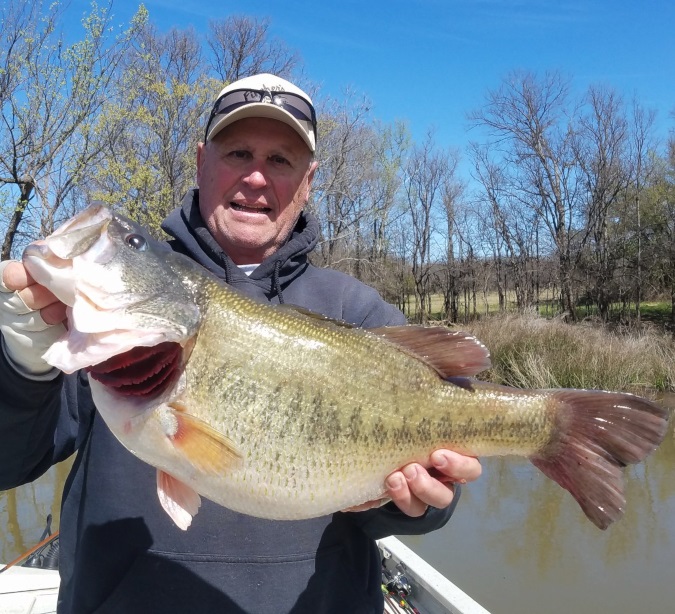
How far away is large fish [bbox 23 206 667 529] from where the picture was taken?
1.87 meters

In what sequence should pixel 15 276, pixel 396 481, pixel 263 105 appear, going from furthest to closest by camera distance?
pixel 263 105, pixel 396 481, pixel 15 276

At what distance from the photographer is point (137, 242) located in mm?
2012

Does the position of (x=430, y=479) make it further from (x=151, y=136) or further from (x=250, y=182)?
(x=151, y=136)

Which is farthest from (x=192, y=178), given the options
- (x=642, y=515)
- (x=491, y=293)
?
(x=491, y=293)

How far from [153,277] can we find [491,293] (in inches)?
1656

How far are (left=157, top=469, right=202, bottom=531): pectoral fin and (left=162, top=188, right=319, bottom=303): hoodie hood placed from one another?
98cm

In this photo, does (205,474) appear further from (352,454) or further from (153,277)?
(153,277)

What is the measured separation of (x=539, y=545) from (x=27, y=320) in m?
7.68

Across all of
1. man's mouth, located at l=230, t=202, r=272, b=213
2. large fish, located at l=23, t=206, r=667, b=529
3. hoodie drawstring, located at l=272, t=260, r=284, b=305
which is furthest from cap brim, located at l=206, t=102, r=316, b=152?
large fish, located at l=23, t=206, r=667, b=529

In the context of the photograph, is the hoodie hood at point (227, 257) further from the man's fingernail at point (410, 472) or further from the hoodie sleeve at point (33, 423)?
the man's fingernail at point (410, 472)

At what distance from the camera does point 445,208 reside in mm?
38781

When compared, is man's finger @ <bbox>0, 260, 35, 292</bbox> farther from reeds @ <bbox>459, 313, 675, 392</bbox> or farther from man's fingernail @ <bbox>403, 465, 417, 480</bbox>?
reeds @ <bbox>459, 313, 675, 392</bbox>

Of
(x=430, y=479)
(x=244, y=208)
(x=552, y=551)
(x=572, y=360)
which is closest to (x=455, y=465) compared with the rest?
(x=430, y=479)

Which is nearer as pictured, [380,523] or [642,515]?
[380,523]
